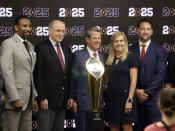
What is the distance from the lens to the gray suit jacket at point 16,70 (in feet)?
12.1

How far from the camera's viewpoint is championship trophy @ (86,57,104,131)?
13.1 feet

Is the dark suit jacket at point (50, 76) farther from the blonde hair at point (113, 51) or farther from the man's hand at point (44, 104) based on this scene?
the blonde hair at point (113, 51)

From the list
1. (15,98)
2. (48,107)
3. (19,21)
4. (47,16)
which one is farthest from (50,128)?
(47,16)

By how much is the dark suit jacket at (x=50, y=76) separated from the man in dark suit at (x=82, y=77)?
0.56 feet

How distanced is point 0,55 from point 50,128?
1.15 m

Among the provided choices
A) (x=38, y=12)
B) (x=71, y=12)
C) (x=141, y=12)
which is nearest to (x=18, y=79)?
(x=38, y=12)

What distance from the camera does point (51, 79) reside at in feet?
13.2

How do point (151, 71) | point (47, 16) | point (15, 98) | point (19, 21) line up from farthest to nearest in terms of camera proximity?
point (47, 16) → point (151, 71) → point (19, 21) → point (15, 98)

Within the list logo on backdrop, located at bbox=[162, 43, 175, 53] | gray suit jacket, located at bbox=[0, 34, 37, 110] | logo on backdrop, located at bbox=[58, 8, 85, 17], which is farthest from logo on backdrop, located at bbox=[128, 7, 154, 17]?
gray suit jacket, located at bbox=[0, 34, 37, 110]

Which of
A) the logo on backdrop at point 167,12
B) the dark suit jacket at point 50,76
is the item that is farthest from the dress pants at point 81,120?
the logo on backdrop at point 167,12

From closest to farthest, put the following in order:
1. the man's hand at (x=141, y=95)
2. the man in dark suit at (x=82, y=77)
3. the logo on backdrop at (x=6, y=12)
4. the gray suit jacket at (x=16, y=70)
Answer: the gray suit jacket at (x=16, y=70) → the man in dark suit at (x=82, y=77) → the man's hand at (x=141, y=95) → the logo on backdrop at (x=6, y=12)

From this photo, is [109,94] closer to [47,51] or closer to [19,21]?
[47,51]

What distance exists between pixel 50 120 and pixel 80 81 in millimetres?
642

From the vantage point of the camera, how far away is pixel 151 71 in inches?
170
